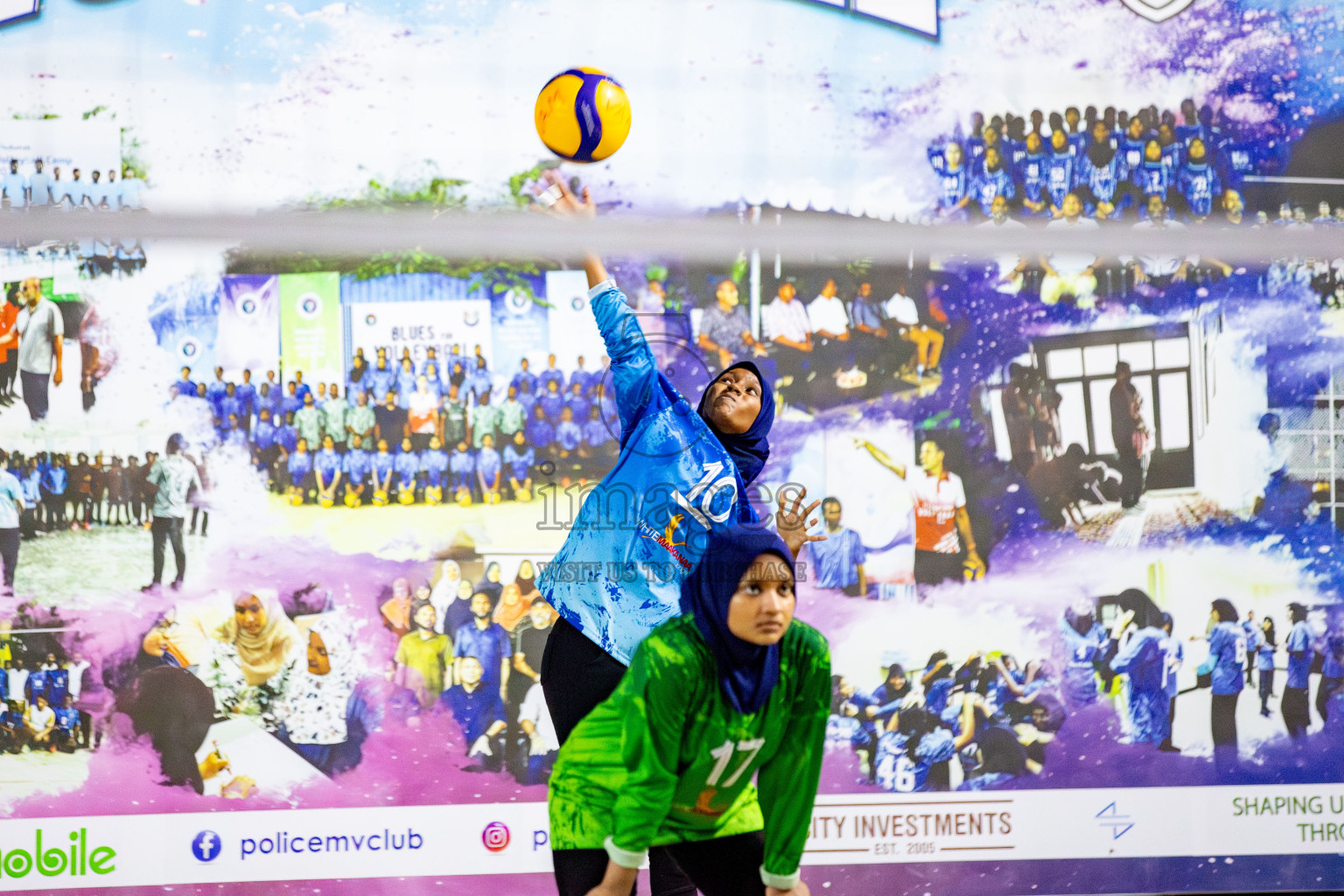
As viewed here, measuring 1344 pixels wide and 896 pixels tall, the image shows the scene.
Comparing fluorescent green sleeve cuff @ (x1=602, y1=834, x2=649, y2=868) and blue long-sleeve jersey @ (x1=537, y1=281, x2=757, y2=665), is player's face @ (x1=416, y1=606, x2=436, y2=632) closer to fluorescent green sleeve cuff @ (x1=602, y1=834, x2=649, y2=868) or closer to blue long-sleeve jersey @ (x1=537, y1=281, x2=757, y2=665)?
blue long-sleeve jersey @ (x1=537, y1=281, x2=757, y2=665)

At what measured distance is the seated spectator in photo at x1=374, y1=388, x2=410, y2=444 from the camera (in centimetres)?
397

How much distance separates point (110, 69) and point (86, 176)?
1.33ft

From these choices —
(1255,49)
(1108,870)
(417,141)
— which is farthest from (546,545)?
(1255,49)

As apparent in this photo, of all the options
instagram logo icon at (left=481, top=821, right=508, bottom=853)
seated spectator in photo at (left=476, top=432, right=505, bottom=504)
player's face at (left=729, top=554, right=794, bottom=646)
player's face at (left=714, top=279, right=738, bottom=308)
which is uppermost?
player's face at (left=714, top=279, right=738, bottom=308)

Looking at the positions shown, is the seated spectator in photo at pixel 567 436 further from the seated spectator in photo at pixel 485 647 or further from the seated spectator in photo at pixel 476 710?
the seated spectator in photo at pixel 476 710

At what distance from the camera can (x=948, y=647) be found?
408cm

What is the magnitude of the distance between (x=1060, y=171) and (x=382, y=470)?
278 cm

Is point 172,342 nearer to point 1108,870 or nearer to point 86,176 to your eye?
point 86,176

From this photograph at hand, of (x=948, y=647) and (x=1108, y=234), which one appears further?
(x=948, y=647)

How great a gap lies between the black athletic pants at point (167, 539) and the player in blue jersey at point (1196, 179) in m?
3.93

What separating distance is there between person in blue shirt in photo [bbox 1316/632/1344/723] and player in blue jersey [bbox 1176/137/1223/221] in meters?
1.70

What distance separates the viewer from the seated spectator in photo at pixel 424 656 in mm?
3926

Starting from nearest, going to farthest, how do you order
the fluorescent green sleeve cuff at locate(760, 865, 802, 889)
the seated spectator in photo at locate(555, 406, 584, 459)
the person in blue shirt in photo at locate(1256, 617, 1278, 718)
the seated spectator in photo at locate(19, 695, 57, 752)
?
the fluorescent green sleeve cuff at locate(760, 865, 802, 889) → the seated spectator in photo at locate(19, 695, 57, 752) → the seated spectator in photo at locate(555, 406, 584, 459) → the person in blue shirt in photo at locate(1256, 617, 1278, 718)

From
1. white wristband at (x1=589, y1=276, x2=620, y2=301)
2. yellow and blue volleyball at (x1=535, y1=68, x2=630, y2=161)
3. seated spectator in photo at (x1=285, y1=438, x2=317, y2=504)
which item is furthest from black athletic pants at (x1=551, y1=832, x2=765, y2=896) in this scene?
seated spectator in photo at (x1=285, y1=438, x2=317, y2=504)
